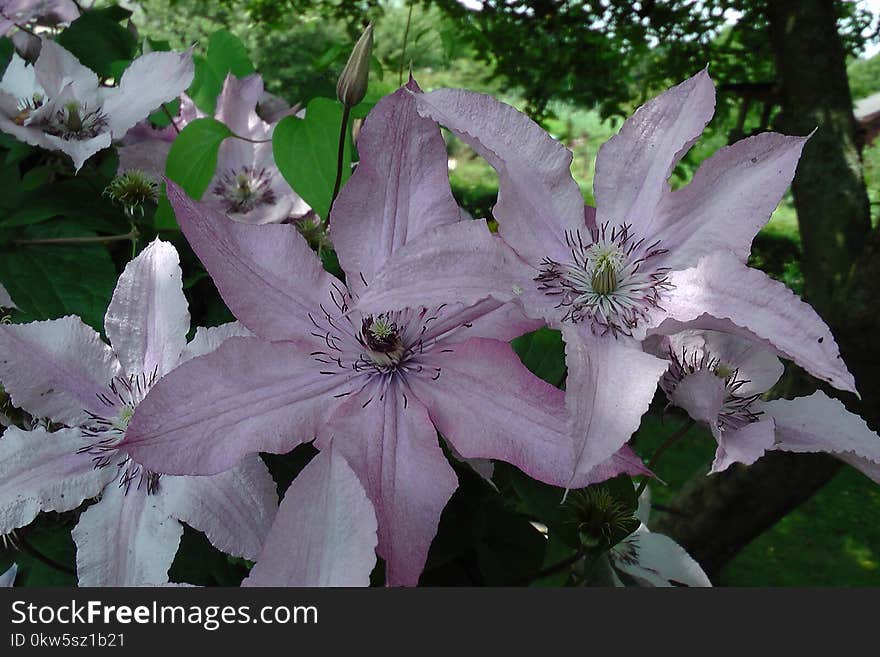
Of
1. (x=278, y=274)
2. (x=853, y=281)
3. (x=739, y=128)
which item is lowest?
(x=853, y=281)

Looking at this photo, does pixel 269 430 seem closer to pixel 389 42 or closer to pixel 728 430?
pixel 728 430

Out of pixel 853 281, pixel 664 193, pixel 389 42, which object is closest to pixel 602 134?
pixel 389 42

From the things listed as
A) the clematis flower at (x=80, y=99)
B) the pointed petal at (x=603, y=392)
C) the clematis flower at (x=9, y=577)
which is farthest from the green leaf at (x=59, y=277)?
the pointed petal at (x=603, y=392)

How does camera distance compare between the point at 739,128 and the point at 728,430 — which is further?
the point at 739,128

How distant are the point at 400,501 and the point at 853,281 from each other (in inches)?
61.2

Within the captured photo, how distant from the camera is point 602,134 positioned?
8.88 meters

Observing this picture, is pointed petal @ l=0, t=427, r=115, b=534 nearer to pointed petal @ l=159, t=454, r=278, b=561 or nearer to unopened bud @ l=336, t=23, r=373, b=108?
pointed petal @ l=159, t=454, r=278, b=561

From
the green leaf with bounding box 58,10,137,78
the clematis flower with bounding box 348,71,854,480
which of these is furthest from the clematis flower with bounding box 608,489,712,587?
the green leaf with bounding box 58,10,137,78

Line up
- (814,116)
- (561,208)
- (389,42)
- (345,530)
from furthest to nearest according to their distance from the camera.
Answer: (389,42) → (814,116) → (561,208) → (345,530)

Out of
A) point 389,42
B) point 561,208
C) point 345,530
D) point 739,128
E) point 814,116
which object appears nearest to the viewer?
point 345,530

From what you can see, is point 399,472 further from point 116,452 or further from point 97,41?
point 97,41

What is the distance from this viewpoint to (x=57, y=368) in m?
0.52

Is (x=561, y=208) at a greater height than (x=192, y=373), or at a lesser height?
greater

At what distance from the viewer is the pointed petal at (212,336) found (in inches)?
18.6
